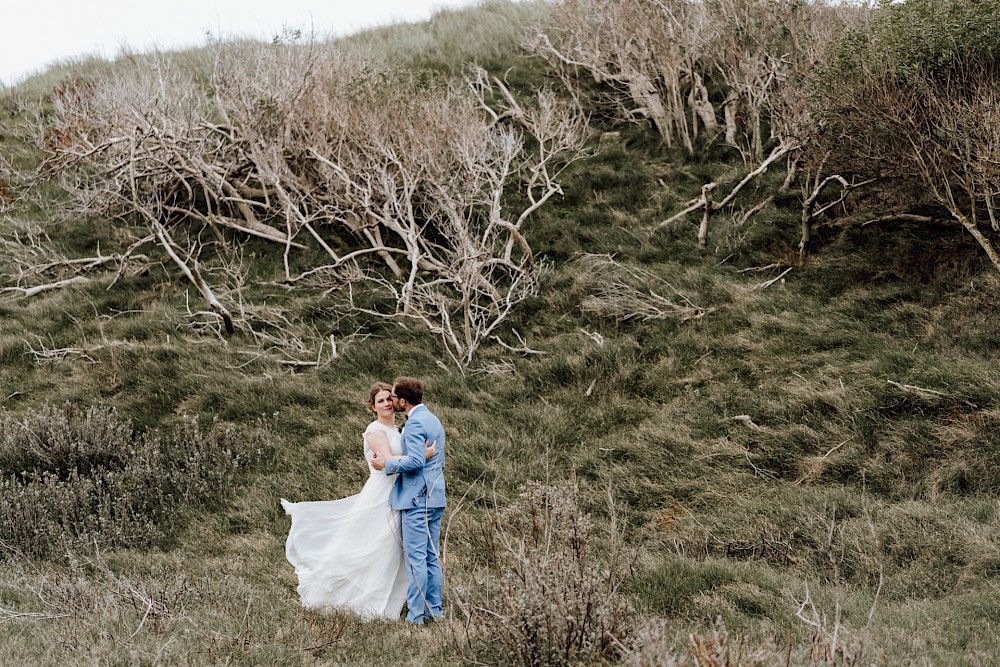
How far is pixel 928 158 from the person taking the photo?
31.6 feet

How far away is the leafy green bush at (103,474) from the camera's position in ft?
24.0

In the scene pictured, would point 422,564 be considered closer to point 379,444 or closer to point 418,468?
point 418,468

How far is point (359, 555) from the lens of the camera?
555cm

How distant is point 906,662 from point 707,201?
912cm

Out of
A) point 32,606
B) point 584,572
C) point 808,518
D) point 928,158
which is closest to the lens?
point 584,572

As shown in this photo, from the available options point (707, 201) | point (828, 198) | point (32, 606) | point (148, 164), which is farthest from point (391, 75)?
point (32, 606)

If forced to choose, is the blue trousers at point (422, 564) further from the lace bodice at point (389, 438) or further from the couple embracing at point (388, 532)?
the lace bodice at point (389, 438)

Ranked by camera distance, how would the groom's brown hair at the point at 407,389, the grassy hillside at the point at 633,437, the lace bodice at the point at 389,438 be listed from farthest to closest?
the lace bodice at the point at 389,438
the groom's brown hair at the point at 407,389
the grassy hillside at the point at 633,437

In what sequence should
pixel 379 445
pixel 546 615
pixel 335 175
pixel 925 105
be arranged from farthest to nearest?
pixel 335 175 < pixel 925 105 < pixel 379 445 < pixel 546 615

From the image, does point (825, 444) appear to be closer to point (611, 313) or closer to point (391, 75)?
point (611, 313)

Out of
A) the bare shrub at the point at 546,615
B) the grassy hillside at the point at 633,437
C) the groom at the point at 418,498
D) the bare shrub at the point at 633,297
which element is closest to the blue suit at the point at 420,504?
the groom at the point at 418,498

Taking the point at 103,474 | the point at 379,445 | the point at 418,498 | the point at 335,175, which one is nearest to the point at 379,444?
the point at 379,445

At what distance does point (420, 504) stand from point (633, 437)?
3.66 m

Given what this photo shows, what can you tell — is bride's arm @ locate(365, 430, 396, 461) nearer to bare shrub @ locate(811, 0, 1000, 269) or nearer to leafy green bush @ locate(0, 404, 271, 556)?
leafy green bush @ locate(0, 404, 271, 556)
